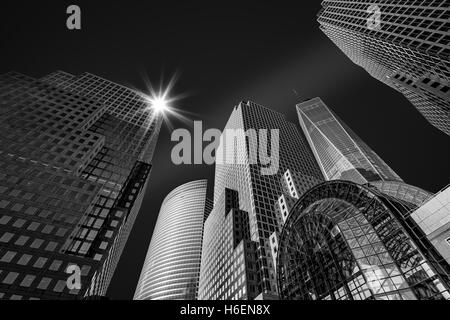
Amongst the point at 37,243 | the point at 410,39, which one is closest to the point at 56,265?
the point at 37,243

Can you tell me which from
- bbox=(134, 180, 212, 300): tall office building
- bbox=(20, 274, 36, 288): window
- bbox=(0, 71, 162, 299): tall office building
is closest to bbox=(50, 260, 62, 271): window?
bbox=(0, 71, 162, 299): tall office building

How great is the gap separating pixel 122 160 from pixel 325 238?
85.7 m

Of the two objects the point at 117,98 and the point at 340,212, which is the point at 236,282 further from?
A: the point at 117,98

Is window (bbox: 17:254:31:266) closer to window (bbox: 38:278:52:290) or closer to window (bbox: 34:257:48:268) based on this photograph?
window (bbox: 34:257:48:268)

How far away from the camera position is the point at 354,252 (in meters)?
36.8

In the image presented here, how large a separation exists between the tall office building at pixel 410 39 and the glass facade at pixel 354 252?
4958 centimetres

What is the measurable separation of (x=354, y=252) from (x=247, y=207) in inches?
3121

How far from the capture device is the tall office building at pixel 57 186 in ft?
167

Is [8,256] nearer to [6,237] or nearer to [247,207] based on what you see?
[6,237]

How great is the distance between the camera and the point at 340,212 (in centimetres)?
4272

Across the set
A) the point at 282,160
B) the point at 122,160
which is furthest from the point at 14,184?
the point at 282,160

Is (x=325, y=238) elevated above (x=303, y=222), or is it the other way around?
(x=303, y=222)

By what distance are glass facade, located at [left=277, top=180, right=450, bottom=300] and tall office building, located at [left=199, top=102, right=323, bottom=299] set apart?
21566 millimetres

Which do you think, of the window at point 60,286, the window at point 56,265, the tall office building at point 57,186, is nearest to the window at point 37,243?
the tall office building at point 57,186
